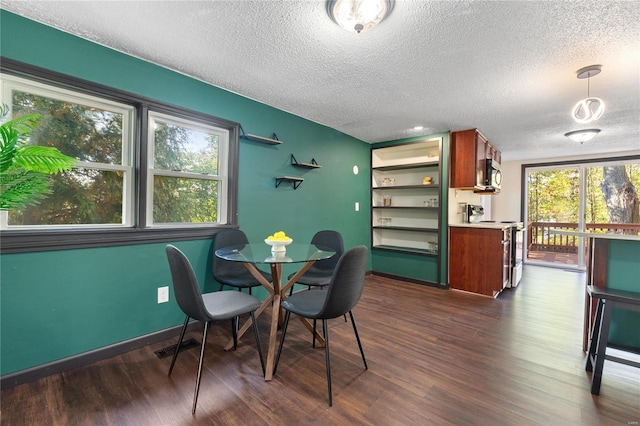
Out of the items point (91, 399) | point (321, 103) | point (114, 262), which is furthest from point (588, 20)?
point (91, 399)

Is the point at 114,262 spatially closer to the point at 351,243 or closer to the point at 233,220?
the point at 233,220

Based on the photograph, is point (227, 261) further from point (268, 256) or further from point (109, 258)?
point (109, 258)

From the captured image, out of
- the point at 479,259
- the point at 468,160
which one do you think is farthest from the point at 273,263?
the point at 468,160

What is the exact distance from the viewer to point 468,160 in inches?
150

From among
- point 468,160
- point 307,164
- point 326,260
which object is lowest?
point 326,260

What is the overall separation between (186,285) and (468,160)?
386cm

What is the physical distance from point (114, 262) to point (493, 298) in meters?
4.20

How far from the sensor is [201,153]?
8.70 ft

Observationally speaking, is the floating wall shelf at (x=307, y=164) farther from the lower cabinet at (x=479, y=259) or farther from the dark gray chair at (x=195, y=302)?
the lower cabinet at (x=479, y=259)

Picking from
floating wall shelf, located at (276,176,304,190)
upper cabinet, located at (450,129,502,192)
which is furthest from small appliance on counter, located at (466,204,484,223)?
floating wall shelf, located at (276,176,304,190)

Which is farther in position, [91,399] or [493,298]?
[493,298]

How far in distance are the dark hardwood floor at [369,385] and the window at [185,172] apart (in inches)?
44.0

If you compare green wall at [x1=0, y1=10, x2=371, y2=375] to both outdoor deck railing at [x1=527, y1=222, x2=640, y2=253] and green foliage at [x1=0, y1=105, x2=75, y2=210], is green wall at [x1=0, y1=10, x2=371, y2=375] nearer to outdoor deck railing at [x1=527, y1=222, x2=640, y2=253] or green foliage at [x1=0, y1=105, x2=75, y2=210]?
green foliage at [x1=0, y1=105, x2=75, y2=210]

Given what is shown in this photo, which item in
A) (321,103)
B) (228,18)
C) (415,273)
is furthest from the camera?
(415,273)
